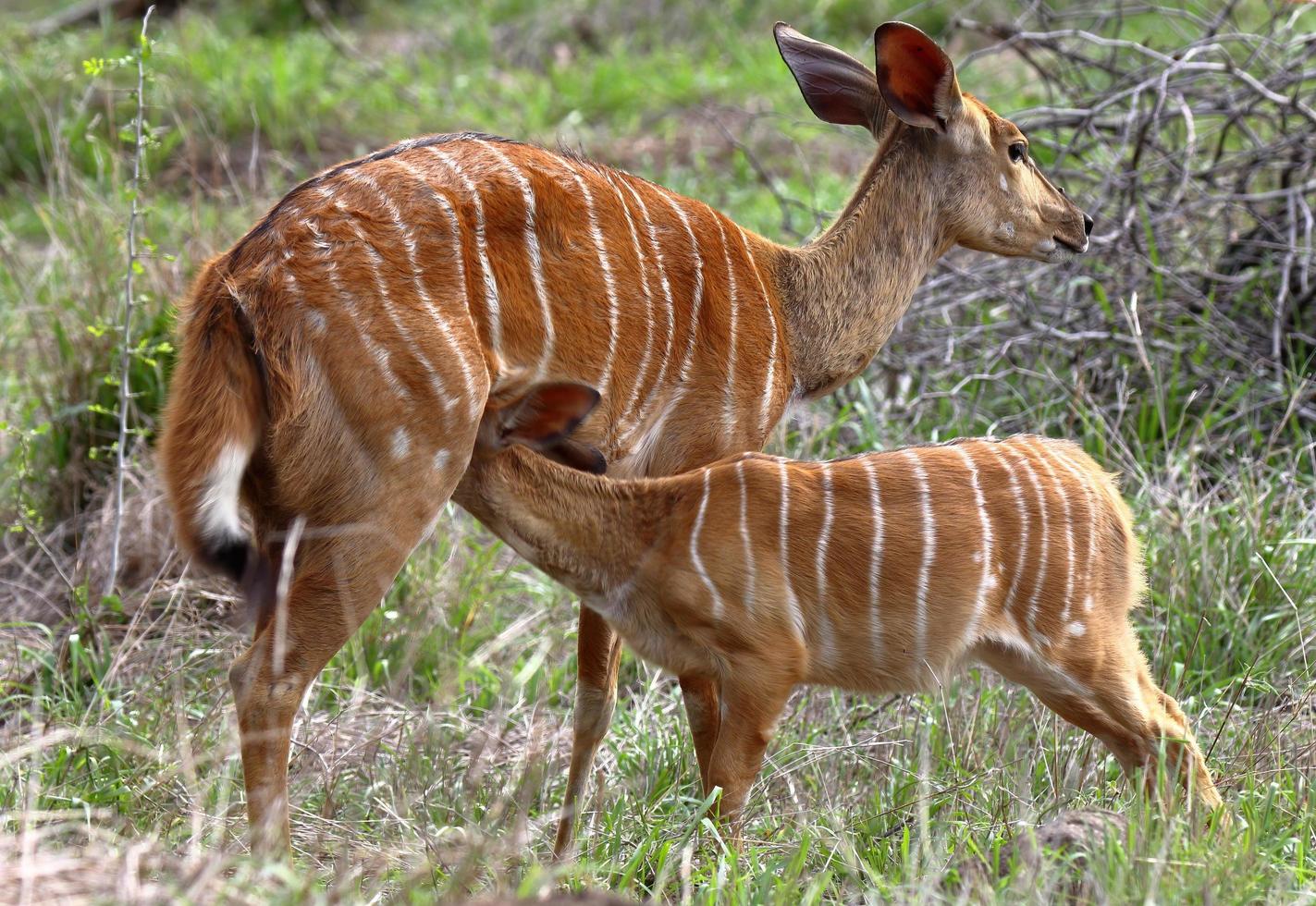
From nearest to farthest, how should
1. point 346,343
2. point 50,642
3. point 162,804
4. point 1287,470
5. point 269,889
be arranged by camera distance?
1. point 269,889
2. point 346,343
3. point 162,804
4. point 50,642
5. point 1287,470

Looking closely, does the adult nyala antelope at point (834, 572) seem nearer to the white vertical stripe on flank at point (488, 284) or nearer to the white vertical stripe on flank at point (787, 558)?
the white vertical stripe on flank at point (787, 558)

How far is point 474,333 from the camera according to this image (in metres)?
3.09

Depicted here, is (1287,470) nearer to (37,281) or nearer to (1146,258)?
(1146,258)

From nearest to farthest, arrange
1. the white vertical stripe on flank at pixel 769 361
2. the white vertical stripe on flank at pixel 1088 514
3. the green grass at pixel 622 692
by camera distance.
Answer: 1. the green grass at pixel 622 692
2. the white vertical stripe on flank at pixel 1088 514
3. the white vertical stripe on flank at pixel 769 361

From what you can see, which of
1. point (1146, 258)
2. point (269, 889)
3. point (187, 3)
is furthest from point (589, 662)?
point (187, 3)

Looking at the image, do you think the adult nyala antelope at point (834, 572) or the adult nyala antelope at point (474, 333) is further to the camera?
the adult nyala antelope at point (834, 572)

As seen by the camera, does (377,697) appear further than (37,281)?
No

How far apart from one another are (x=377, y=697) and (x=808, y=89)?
1.92m

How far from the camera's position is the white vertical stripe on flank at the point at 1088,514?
11.0ft

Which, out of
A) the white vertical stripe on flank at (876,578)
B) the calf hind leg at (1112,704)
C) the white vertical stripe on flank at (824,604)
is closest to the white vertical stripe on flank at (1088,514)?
the calf hind leg at (1112,704)

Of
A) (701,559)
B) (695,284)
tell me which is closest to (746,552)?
(701,559)

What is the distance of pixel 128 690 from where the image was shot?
3.82 metres

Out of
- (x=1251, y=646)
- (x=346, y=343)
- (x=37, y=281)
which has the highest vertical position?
(x=346, y=343)

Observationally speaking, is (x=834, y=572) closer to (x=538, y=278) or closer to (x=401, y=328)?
(x=538, y=278)
